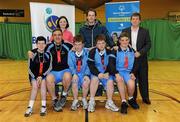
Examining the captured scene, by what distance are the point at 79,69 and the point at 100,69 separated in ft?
1.04

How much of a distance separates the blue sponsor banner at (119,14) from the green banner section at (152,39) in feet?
16.7

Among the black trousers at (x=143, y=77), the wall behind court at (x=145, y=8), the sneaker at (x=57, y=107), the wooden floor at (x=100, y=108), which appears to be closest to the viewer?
the wooden floor at (x=100, y=108)

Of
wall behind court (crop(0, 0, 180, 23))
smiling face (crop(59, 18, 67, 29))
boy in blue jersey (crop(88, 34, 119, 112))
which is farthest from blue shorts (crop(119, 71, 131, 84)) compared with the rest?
wall behind court (crop(0, 0, 180, 23))

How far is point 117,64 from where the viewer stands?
4730 mm

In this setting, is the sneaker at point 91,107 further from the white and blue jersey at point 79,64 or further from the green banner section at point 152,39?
the green banner section at point 152,39

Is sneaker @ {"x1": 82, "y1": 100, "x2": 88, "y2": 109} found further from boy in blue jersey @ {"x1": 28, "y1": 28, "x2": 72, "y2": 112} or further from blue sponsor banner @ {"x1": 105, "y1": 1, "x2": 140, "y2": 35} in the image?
blue sponsor banner @ {"x1": 105, "y1": 1, "x2": 140, "y2": 35}

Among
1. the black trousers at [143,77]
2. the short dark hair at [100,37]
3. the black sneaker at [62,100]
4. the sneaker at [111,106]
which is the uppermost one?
the short dark hair at [100,37]

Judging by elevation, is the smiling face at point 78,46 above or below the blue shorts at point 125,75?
above

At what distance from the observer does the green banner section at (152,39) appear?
11.3m

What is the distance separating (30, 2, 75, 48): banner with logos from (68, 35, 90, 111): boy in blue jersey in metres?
0.91

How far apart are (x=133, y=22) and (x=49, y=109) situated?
1847 mm

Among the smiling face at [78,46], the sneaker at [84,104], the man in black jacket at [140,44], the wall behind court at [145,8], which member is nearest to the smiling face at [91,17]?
the smiling face at [78,46]

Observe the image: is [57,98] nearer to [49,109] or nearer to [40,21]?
[49,109]

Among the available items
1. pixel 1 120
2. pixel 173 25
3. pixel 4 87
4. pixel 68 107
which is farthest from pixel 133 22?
pixel 173 25
